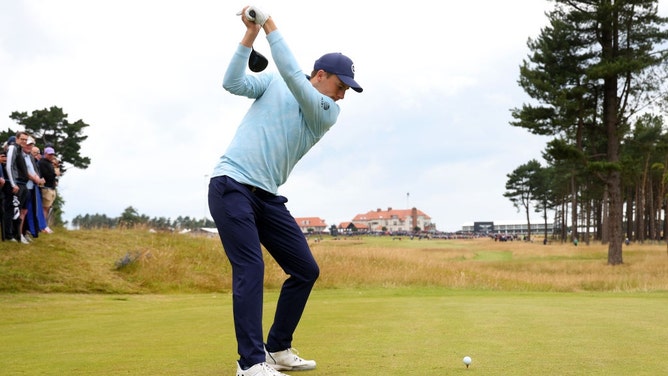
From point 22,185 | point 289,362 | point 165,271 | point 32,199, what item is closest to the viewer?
point 289,362

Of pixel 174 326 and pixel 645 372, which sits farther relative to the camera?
pixel 174 326

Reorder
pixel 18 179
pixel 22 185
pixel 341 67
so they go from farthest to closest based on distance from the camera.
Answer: pixel 22 185 < pixel 18 179 < pixel 341 67

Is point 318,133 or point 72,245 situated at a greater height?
point 318,133

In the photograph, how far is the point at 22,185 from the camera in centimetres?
1625

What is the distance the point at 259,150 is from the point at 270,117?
0.23m

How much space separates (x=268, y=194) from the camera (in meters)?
4.29

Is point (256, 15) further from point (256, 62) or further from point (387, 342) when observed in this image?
point (387, 342)

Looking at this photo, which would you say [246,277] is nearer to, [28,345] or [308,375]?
[308,375]

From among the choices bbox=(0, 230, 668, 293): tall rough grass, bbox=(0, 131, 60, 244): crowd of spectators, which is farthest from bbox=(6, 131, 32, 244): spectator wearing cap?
bbox=(0, 230, 668, 293): tall rough grass

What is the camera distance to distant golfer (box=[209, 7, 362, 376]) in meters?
4.01

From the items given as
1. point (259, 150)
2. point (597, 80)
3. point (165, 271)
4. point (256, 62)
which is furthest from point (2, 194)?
point (597, 80)

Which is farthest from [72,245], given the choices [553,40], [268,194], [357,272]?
[553,40]

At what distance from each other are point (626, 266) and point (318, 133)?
3255cm

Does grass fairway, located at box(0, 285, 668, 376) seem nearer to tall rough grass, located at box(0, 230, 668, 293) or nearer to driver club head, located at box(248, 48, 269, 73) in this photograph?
driver club head, located at box(248, 48, 269, 73)
